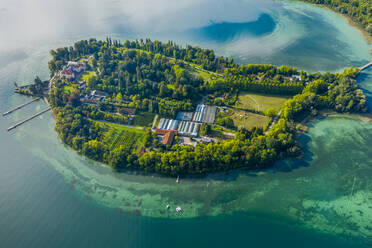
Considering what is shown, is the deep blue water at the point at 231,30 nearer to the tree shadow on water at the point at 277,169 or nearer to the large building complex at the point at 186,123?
the large building complex at the point at 186,123

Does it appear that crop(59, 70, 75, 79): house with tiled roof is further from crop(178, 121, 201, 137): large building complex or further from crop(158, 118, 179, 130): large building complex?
crop(178, 121, 201, 137): large building complex

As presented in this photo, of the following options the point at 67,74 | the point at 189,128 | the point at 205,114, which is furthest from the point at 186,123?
the point at 67,74

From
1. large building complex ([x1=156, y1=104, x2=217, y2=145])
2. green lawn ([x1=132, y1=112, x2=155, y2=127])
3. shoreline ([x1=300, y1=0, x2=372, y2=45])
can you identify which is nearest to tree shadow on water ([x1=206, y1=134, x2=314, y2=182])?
large building complex ([x1=156, y1=104, x2=217, y2=145])

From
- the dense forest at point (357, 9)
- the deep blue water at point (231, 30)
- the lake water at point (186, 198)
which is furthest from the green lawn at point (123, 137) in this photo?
the dense forest at point (357, 9)

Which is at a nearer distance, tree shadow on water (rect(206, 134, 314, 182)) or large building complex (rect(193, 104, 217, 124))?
tree shadow on water (rect(206, 134, 314, 182))

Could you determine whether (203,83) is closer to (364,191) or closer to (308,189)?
(308,189)

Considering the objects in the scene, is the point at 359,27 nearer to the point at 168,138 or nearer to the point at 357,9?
the point at 357,9
